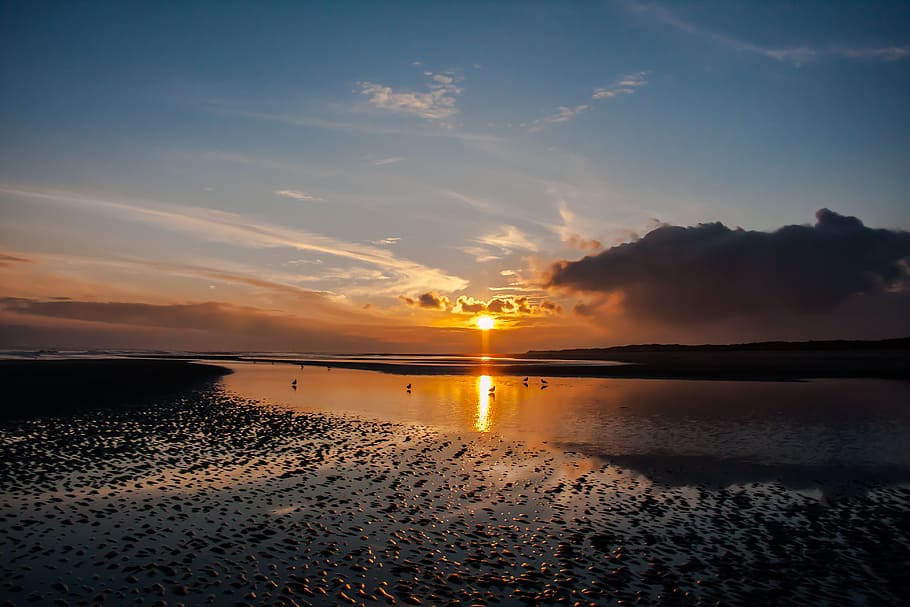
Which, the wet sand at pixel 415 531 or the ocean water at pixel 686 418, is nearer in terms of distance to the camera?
the wet sand at pixel 415 531

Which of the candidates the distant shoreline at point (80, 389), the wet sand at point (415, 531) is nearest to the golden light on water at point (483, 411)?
the wet sand at point (415, 531)

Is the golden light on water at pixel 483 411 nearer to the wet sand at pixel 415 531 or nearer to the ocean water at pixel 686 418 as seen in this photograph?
the ocean water at pixel 686 418

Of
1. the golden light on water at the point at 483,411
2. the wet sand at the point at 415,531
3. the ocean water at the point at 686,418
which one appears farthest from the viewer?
the golden light on water at the point at 483,411

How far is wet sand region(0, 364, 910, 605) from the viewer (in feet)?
35.8

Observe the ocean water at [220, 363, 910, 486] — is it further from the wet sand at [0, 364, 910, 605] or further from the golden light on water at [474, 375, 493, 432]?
the wet sand at [0, 364, 910, 605]

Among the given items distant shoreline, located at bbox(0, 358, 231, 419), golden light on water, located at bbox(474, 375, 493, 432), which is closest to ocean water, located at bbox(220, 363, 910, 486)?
golden light on water, located at bbox(474, 375, 493, 432)

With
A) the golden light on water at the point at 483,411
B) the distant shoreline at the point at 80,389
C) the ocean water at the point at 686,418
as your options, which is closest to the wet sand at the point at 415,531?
the ocean water at the point at 686,418

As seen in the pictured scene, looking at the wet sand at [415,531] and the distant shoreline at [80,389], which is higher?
the wet sand at [415,531]

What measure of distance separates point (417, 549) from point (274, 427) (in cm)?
1983

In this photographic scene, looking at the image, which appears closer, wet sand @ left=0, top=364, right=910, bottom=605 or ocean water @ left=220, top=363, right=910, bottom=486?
wet sand @ left=0, top=364, right=910, bottom=605

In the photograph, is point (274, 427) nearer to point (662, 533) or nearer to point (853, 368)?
point (662, 533)

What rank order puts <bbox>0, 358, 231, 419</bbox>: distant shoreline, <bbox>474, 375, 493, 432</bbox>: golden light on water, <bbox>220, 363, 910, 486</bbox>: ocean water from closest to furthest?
<bbox>220, 363, 910, 486</bbox>: ocean water → <bbox>474, 375, 493, 432</bbox>: golden light on water → <bbox>0, 358, 231, 419</bbox>: distant shoreline

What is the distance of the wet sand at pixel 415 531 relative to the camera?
10.9 m

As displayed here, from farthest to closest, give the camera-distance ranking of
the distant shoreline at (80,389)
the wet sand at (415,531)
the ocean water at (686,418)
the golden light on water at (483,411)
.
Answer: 1. the distant shoreline at (80,389)
2. the golden light on water at (483,411)
3. the ocean water at (686,418)
4. the wet sand at (415,531)
